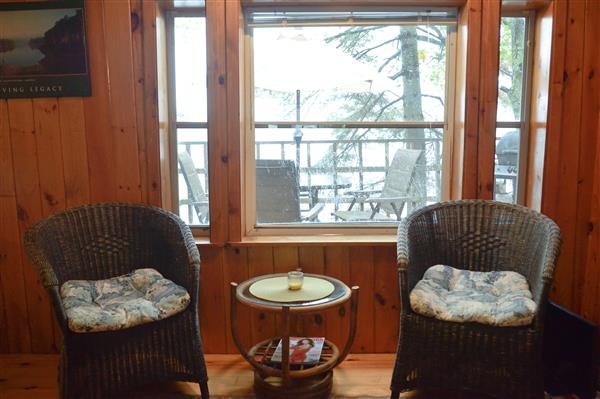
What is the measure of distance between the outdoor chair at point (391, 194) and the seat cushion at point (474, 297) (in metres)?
0.56

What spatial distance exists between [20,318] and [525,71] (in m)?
3.03

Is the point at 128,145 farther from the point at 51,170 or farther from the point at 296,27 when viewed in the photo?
the point at 296,27

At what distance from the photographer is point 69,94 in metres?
2.53

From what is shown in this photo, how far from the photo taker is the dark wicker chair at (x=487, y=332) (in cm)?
190

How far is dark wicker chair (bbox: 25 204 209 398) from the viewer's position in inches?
77.0

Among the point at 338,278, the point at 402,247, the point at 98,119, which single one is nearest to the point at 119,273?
the point at 98,119

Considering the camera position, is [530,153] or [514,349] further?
[530,153]

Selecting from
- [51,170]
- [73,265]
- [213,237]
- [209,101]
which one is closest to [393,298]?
[213,237]

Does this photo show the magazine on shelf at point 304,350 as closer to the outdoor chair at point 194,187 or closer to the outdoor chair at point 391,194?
the outdoor chair at point 391,194

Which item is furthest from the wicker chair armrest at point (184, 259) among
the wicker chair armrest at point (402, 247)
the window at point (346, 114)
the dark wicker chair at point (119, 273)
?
the wicker chair armrest at point (402, 247)

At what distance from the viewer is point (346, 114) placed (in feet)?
8.98

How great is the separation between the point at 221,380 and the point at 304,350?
1.43ft

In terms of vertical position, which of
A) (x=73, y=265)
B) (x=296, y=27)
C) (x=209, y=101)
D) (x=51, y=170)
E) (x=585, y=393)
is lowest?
(x=585, y=393)

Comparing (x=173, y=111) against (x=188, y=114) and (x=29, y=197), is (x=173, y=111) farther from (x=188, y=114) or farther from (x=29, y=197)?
(x=29, y=197)
